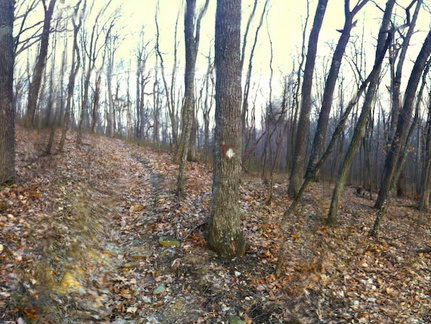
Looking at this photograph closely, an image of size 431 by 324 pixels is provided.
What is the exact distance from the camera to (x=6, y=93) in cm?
588

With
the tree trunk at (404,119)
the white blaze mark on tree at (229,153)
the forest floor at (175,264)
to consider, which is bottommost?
the forest floor at (175,264)

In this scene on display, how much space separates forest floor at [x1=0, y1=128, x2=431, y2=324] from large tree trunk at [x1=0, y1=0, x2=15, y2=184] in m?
0.51

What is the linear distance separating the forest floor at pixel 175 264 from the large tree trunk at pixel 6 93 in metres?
0.51

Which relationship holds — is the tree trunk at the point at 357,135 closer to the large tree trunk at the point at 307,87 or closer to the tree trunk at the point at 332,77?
the tree trunk at the point at 332,77

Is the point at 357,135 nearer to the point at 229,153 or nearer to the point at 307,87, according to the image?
the point at 307,87

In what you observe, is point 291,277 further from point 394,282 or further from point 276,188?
point 276,188

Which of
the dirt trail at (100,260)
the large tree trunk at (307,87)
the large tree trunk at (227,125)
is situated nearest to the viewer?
the dirt trail at (100,260)

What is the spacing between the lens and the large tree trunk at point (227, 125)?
4.95 metres

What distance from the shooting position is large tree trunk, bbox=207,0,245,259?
195 inches

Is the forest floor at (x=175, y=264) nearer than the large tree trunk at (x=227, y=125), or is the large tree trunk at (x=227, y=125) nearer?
the forest floor at (x=175, y=264)

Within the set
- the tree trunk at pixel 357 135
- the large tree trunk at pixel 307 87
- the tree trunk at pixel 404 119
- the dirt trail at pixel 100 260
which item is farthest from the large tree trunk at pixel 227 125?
the tree trunk at pixel 404 119

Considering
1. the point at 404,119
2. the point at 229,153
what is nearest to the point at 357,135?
the point at 229,153

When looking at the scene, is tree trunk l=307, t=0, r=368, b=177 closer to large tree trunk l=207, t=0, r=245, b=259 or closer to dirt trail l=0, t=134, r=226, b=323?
large tree trunk l=207, t=0, r=245, b=259

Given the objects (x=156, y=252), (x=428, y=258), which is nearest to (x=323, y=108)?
(x=428, y=258)
